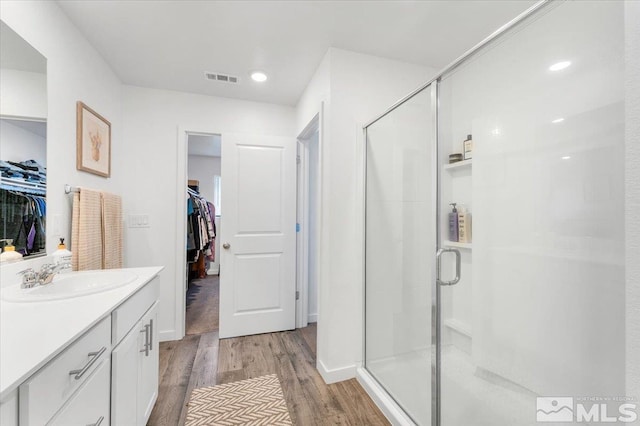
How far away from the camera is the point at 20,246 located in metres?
1.34

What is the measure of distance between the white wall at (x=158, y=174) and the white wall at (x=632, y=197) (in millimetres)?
2907

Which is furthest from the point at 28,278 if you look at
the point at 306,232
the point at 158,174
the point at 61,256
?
the point at 306,232

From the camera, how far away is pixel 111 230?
85.1 inches

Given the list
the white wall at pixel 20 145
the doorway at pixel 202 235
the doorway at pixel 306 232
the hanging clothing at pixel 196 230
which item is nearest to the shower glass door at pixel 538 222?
the doorway at pixel 306 232

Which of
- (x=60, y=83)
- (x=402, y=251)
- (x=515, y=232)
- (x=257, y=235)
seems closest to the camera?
(x=515, y=232)

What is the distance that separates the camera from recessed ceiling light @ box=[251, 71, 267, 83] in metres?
2.34

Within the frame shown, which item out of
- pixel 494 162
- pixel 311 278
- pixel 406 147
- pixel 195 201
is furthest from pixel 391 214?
pixel 195 201

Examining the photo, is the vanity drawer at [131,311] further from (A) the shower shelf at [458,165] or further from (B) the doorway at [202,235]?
→ (A) the shower shelf at [458,165]

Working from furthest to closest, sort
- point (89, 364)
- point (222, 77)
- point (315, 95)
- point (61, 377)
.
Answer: point (222, 77)
point (315, 95)
point (89, 364)
point (61, 377)

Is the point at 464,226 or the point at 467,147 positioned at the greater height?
the point at 467,147

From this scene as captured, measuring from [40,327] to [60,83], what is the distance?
5.30 feet

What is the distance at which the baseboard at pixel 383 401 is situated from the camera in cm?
154

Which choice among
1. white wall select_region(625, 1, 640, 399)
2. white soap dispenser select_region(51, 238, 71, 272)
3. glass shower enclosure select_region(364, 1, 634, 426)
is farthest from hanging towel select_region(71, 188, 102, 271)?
white wall select_region(625, 1, 640, 399)

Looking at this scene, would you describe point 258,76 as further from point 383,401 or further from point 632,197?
point 383,401
